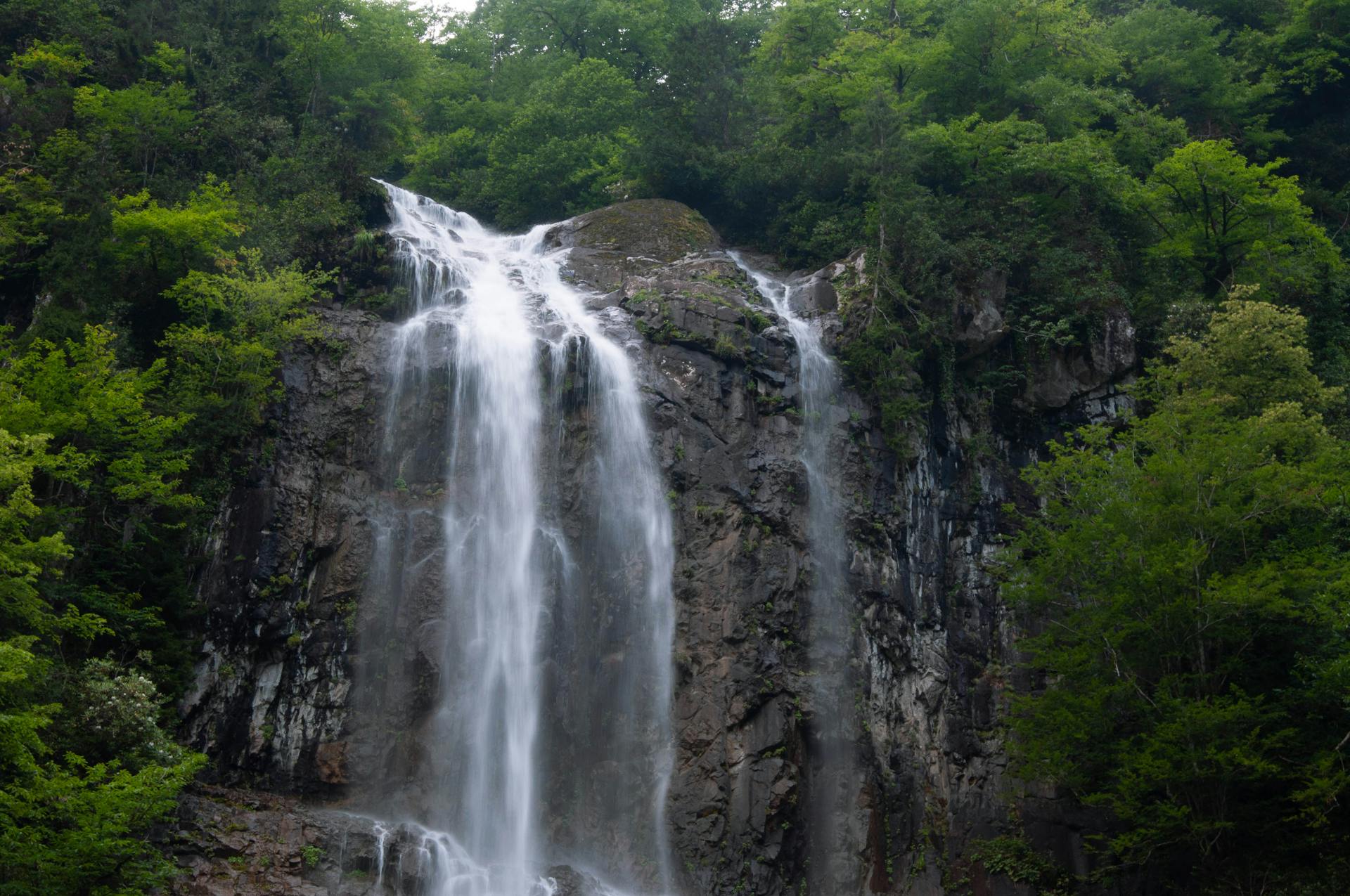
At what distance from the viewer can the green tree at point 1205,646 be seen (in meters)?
14.6

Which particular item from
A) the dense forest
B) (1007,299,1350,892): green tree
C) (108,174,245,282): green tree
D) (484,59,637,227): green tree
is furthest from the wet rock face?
(484,59,637,227): green tree

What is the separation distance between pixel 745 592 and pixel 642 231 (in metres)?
10.8

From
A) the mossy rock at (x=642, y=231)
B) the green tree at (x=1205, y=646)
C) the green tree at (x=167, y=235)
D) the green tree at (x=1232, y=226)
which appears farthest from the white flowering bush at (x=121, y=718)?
the green tree at (x=1232, y=226)

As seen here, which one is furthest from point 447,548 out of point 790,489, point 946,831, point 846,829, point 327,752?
point 946,831

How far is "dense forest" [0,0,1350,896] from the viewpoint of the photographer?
577 inches

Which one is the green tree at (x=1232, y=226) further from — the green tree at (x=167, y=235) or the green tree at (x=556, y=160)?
the green tree at (x=167, y=235)

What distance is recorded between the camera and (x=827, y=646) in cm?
1864

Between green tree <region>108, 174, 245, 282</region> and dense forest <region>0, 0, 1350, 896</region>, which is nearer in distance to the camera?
dense forest <region>0, 0, 1350, 896</region>

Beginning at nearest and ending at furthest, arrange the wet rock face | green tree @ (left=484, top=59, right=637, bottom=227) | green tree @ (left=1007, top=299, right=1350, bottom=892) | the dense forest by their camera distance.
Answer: green tree @ (left=1007, top=299, right=1350, bottom=892) → the dense forest → the wet rock face → green tree @ (left=484, top=59, right=637, bottom=227)

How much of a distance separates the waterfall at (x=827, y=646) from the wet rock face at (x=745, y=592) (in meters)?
0.13

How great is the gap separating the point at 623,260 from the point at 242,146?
9.56m

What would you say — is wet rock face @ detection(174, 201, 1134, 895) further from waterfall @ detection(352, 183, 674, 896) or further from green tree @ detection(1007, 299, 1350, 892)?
green tree @ detection(1007, 299, 1350, 892)

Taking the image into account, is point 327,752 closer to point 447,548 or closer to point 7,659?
point 447,548

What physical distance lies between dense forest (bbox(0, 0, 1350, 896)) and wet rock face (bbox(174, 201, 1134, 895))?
30.6 inches
